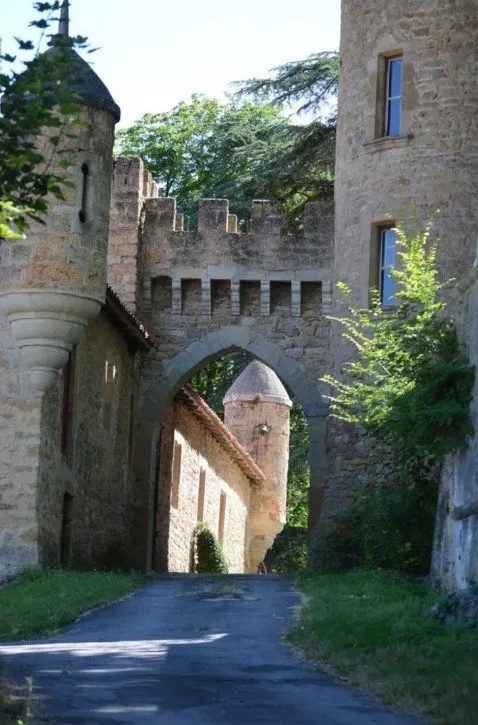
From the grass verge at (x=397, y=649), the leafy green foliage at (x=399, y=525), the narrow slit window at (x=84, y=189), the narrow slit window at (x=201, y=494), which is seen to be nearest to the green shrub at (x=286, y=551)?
the narrow slit window at (x=201, y=494)

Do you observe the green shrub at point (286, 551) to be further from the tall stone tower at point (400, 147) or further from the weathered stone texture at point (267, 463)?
the tall stone tower at point (400, 147)

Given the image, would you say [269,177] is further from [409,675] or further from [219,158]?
[409,675]

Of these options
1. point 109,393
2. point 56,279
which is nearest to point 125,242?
point 109,393

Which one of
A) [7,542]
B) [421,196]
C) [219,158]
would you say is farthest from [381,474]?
[219,158]

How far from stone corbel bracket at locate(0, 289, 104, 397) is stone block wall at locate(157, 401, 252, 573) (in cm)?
857

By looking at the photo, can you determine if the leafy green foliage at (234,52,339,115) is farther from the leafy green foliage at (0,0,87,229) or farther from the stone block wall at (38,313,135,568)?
the leafy green foliage at (0,0,87,229)

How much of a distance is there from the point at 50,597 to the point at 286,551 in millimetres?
24318

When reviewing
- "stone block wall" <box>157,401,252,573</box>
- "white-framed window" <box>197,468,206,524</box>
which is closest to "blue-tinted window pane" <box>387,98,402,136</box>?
"stone block wall" <box>157,401,252,573</box>

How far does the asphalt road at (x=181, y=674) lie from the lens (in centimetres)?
902

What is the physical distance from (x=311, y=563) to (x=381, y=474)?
1.85 m

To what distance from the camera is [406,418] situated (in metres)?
15.6

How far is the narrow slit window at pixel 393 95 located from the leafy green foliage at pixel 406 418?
1.92m

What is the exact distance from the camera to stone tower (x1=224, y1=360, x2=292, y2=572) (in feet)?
130

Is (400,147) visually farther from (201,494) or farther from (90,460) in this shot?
(201,494)
